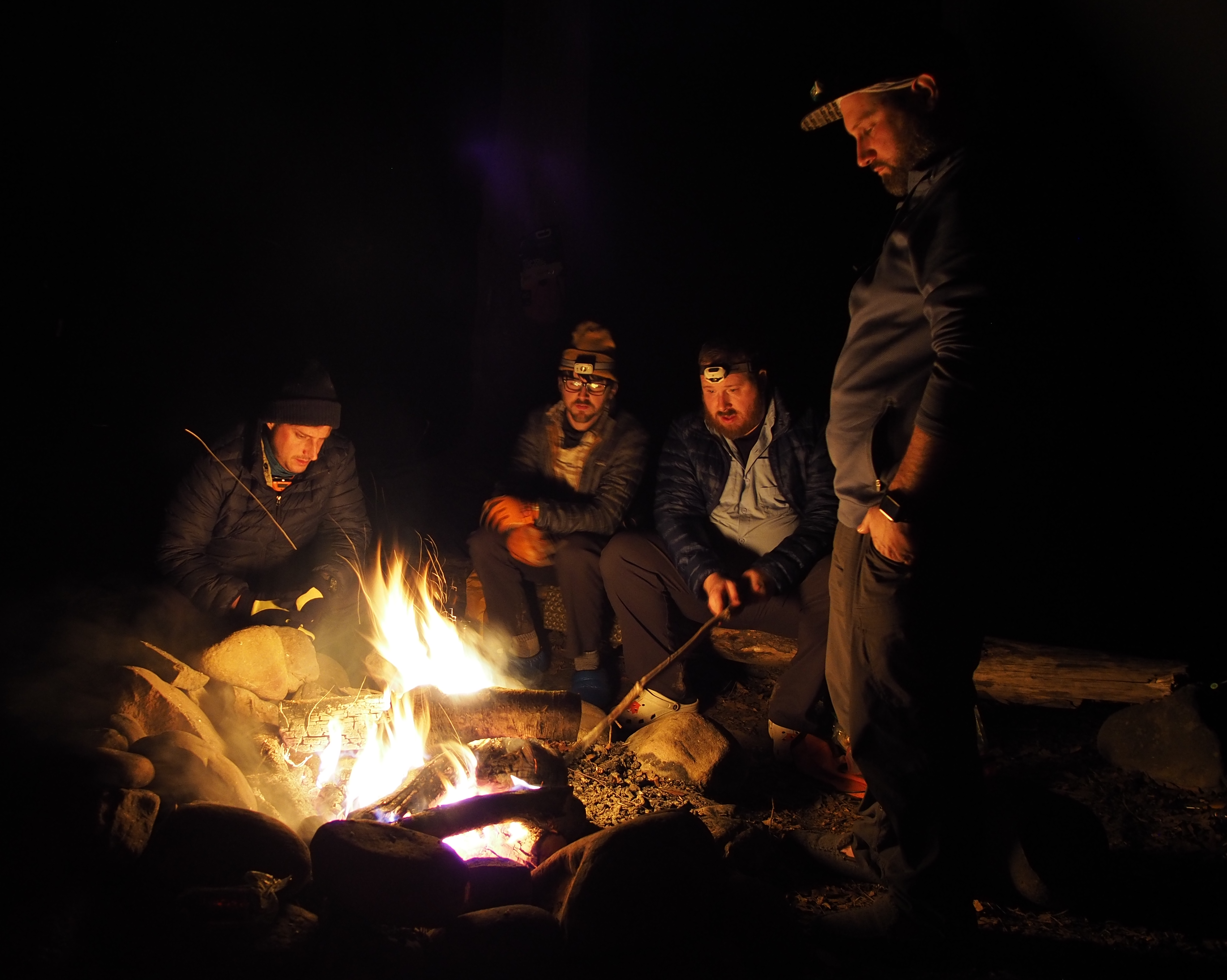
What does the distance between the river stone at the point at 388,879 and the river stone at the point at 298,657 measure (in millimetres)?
1761

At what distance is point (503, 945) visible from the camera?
2109 mm

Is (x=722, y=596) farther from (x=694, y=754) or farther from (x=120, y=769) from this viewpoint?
(x=120, y=769)

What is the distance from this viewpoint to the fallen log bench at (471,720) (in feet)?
11.2

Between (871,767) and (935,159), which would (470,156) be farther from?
(871,767)

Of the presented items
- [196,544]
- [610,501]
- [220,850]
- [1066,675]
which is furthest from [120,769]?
[1066,675]

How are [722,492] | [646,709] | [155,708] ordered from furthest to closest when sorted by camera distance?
[722,492]
[646,709]
[155,708]

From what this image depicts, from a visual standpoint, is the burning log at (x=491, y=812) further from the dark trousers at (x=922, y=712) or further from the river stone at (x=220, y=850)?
the dark trousers at (x=922, y=712)

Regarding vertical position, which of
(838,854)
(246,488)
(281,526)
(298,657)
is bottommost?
(838,854)

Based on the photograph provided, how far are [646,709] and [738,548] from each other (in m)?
0.99

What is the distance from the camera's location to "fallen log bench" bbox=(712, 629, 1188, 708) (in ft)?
11.8

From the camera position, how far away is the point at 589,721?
147 inches

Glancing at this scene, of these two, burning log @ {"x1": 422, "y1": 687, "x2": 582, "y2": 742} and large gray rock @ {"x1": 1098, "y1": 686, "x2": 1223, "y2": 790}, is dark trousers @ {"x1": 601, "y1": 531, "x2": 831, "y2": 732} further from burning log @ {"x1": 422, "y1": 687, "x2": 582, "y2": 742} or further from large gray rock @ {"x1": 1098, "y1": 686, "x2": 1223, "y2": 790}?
large gray rock @ {"x1": 1098, "y1": 686, "x2": 1223, "y2": 790}

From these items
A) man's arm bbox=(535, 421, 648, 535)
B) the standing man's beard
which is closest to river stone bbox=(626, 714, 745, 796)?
man's arm bbox=(535, 421, 648, 535)

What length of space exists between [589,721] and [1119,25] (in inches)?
161
